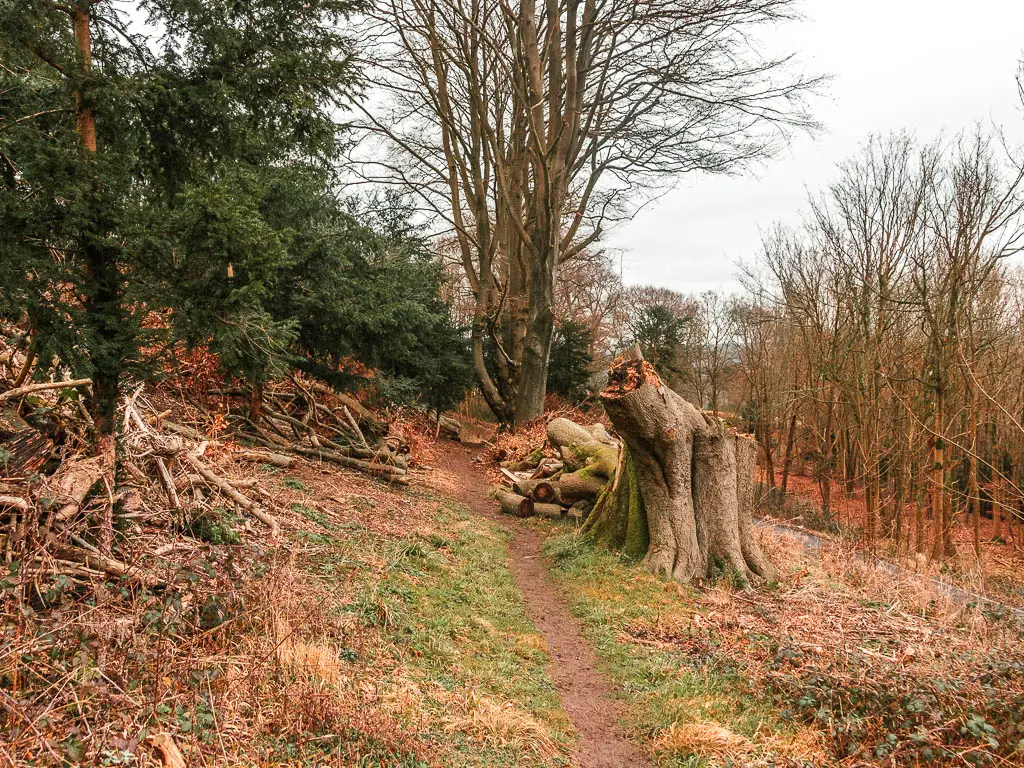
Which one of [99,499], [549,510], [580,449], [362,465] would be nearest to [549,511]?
[549,510]

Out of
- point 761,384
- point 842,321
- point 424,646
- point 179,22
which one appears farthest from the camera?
point 761,384

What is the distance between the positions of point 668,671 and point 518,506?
6646 mm

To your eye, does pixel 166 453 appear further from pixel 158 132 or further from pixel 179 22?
pixel 179 22

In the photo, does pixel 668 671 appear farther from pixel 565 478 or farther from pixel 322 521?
pixel 565 478

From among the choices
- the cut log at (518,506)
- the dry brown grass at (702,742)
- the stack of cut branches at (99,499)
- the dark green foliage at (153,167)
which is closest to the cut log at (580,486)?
the cut log at (518,506)

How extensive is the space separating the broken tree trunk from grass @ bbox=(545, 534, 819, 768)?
576 mm

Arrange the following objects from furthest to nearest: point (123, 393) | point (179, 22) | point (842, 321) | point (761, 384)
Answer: point (761, 384) < point (842, 321) < point (179, 22) < point (123, 393)

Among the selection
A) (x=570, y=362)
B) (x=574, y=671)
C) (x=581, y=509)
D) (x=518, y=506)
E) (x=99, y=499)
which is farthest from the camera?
(x=570, y=362)

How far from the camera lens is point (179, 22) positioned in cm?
577

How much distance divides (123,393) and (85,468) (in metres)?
1.31

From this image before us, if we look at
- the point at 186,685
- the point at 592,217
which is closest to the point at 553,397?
the point at 592,217

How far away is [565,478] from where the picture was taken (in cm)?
1198

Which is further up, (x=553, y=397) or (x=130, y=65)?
(x=130, y=65)

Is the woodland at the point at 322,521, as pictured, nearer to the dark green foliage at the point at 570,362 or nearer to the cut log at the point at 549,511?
the cut log at the point at 549,511
